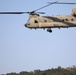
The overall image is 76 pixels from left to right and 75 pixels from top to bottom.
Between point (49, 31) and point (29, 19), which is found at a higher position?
point (29, 19)

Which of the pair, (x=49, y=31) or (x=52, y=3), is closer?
(x=52, y=3)

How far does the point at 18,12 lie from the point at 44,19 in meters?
7.60

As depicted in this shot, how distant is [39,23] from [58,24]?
4.46m

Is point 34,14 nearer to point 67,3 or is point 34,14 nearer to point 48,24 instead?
point 48,24

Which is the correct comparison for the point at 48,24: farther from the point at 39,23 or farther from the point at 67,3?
the point at 67,3

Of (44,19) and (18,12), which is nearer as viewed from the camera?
(18,12)

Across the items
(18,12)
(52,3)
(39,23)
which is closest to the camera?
(52,3)

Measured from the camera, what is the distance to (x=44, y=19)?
7100 cm

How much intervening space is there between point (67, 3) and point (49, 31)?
25.5 ft

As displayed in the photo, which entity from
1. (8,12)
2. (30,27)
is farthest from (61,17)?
(8,12)

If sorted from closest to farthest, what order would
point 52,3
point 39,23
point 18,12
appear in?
Result: 1. point 52,3
2. point 18,12
3. point 39,23

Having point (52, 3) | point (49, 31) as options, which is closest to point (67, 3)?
point (52, 3)

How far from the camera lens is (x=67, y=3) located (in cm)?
6291

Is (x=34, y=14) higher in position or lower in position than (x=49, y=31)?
higher
